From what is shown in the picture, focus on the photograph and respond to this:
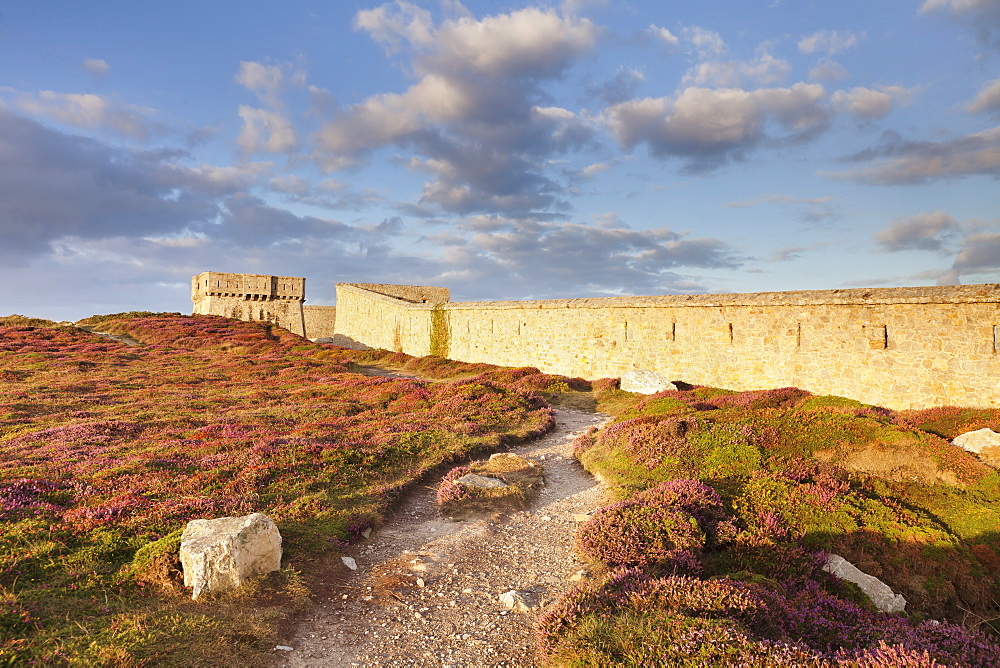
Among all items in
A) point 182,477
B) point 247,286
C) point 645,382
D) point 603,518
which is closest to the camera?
point 603,518

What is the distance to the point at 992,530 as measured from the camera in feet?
26.5

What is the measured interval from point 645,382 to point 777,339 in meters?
5.20

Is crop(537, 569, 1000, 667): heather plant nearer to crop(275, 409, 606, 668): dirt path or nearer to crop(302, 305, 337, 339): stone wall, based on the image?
crop(275, 409, 606, 668): dirt path

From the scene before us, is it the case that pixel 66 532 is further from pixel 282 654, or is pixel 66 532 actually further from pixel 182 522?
pixel 282 654

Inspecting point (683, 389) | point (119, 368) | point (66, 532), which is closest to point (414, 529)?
point (66, 532)

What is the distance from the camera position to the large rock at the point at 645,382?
20625 millimetres

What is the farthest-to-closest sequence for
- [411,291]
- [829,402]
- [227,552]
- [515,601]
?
1. [411,291]
2. [829,402]
3. [515,601]
4. [227,552]

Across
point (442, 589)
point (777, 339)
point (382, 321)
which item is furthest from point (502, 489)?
point (382, 321)

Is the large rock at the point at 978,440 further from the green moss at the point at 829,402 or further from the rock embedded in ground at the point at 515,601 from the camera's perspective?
the rock embedded in ground at the point at 515,601

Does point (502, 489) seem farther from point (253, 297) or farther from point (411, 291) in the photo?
point (253, 297)

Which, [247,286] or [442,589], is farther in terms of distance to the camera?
[247,286]

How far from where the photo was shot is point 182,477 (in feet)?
31.7

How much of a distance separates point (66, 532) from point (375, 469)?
5.28 m

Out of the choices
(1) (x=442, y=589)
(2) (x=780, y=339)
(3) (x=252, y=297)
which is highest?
(3) (x=252, y=297)
